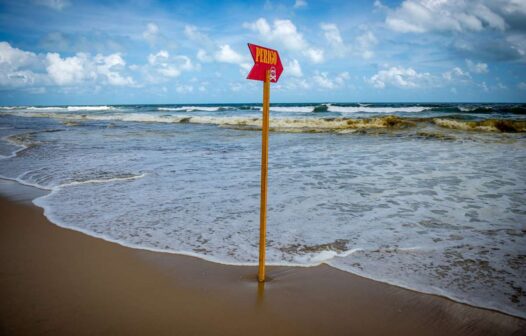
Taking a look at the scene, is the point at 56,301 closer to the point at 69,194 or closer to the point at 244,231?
the point at 244,231

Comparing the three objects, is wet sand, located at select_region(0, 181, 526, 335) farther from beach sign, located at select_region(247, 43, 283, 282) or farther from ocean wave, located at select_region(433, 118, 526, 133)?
ocean wave, located at select_region(433, 118, 526, 133)

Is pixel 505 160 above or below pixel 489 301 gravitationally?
above

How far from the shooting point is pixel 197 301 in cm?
340

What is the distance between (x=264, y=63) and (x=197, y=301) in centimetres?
249

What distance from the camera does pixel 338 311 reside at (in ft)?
10.8

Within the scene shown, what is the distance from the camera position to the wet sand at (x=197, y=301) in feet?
9.83

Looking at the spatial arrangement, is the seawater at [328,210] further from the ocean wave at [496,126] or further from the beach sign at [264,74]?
the ocean wave at [496,126]

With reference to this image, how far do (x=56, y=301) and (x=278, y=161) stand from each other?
31.1 feet

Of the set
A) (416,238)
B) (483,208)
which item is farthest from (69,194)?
(483,208)

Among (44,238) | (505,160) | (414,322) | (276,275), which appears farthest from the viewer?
(505,160)

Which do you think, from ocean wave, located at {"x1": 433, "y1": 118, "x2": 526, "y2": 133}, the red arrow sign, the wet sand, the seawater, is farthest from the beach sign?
ocean wave, located at {"x1": 433, "y1": 118, "x2": 526, "y2": 133}

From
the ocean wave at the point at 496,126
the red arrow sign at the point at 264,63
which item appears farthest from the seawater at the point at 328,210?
the ocean wave at the point at 496,126

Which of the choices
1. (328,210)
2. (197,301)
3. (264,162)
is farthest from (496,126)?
(197,301)

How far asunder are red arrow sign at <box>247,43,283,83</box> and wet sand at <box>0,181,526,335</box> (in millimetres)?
2274
